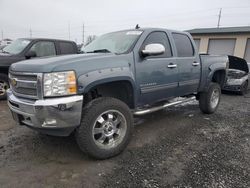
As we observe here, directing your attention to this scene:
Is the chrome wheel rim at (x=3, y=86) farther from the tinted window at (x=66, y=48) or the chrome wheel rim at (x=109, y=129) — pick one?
the chrome wheel rim at (x=109, y=129)

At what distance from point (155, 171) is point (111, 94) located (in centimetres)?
141

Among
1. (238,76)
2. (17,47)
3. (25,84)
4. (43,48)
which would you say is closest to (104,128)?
(25,84)

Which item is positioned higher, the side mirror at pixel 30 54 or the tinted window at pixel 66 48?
the tinted window at pixel 66 48

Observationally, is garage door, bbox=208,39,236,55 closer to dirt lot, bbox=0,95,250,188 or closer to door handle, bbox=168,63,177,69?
dirt lot, bbox=0,95,250,188

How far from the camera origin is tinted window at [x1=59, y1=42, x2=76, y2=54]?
740cm

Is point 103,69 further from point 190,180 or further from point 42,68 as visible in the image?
point 190,180

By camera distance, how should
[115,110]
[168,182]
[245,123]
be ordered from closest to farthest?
1. [168,182]
2. [115,110]
3. [245,123]

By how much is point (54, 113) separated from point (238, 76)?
8115 millimetres

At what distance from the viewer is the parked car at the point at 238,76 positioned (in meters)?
8.43

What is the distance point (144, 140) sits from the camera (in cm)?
394

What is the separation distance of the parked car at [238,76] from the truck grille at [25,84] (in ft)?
25.4

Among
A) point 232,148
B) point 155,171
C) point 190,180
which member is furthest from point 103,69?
point 232,148

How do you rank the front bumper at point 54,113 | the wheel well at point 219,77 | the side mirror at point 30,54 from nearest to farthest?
the front bumper at point 54,113, the wheel well at point 219,77, the side mirror at point 30,54

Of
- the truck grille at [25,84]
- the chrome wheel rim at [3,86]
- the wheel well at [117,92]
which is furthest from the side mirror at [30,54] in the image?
the wheel well at [117,92]
